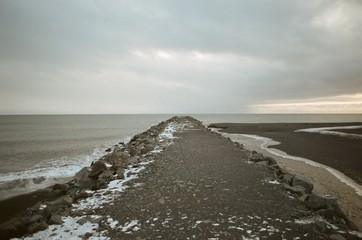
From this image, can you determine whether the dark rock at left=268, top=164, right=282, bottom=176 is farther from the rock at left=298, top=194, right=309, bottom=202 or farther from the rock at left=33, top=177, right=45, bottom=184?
the rock at left=33, top=177, right=45, bottom=184

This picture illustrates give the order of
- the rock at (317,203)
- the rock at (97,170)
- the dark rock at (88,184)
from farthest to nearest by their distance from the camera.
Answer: the rock at (97,170), the dark rock at (88,184), the rock at (317,203)

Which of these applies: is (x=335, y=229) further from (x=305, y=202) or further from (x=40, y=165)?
(x=40, y=165)

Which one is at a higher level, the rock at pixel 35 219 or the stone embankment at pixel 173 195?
the stone embankment at pixel 173 195

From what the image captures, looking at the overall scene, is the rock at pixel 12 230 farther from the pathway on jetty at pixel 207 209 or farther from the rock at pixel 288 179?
the rock at pixel 288 179

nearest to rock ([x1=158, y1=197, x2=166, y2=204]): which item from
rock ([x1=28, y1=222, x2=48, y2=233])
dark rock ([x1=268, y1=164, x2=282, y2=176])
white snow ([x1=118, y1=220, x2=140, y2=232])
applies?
white snow ([x1=118, y1=220, x2=140, y2=232])

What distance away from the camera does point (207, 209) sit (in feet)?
22.0

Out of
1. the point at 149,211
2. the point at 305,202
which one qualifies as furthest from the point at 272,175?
the point at 149,211

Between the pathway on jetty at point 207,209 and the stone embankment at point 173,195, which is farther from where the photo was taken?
the stone embankment at point 173,195

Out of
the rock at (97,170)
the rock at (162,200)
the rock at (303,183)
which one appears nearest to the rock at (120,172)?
the rock at (97,170)

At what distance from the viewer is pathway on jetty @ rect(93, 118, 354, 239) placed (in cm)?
552

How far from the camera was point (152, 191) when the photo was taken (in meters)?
8.17

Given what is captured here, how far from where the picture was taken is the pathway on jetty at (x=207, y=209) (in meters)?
5.52

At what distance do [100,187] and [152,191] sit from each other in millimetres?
2276

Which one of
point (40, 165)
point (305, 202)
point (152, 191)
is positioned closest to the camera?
point (305, 202)
